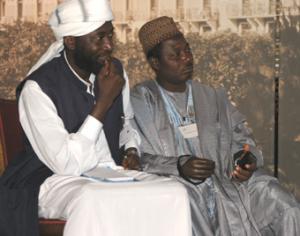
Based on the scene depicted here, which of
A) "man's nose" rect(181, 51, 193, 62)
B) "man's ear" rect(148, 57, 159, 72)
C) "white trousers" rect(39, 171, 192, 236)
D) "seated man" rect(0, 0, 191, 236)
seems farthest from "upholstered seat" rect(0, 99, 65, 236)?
"man's nose" rect(181, 51, 193, 62)

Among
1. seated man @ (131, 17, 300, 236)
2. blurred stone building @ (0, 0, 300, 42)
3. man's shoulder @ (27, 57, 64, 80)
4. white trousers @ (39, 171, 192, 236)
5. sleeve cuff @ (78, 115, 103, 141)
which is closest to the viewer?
white trousers @ (39, 171, 192, 236)

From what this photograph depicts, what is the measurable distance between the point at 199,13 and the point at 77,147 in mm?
2417

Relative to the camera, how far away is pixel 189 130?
17.9ft

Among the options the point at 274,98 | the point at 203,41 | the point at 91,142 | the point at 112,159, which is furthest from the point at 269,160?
the point at 91,142

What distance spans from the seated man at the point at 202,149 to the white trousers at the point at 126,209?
657mm

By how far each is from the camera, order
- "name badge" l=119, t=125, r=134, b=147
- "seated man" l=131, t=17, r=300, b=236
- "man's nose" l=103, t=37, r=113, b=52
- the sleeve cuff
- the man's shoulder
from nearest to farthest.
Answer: the sleeve cuff < the man's shoulder < "man's nose" l=103, t=37, r=113, b=52 < "seated man" l=131, t=17, r=300, b=236 < "name badge" l=119, t=125, r=134, b=147

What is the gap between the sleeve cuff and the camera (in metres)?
4.60

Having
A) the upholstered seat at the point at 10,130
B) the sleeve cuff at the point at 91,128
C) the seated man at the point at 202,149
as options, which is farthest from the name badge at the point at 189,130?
the upholstered seat at the point at 10,130

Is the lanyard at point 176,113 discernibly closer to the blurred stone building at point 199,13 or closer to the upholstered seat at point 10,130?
the upholstered seat at point 10,130

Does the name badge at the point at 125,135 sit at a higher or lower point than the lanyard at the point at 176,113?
lower

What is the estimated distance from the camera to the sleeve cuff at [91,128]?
15.1 ft

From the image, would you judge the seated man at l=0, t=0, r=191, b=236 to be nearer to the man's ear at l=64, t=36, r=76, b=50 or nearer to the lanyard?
the man's ear at l=64, t=36, r=76, b=50

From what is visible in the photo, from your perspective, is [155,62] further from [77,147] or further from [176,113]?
[77,147]

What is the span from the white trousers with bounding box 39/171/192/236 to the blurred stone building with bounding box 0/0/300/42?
95.0 inches
